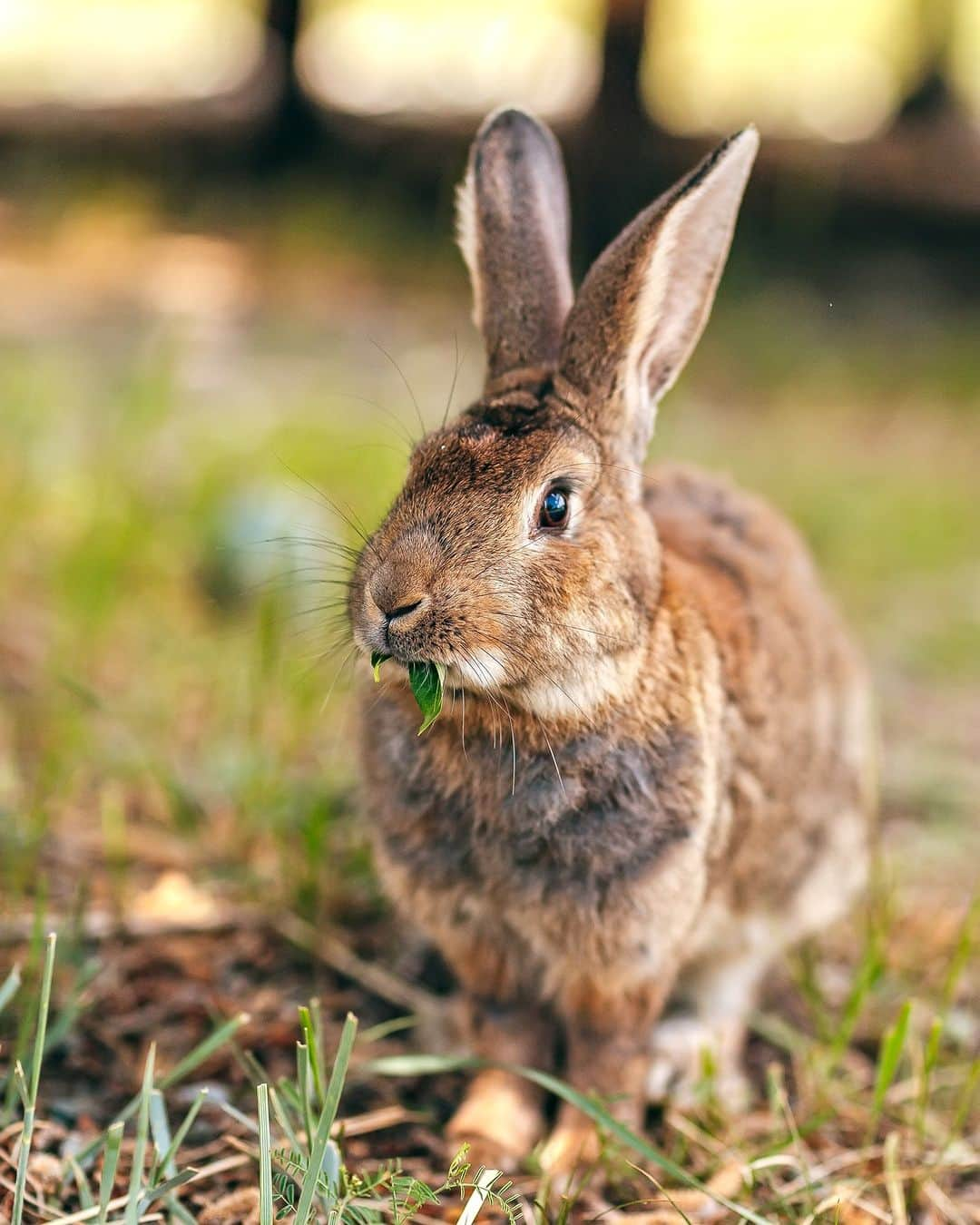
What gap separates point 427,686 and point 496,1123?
2.98 feet

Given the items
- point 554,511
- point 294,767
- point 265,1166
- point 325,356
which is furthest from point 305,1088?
point 325,356

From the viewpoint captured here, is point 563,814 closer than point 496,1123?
Yes

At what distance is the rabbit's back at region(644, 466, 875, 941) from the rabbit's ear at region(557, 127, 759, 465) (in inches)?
11.5

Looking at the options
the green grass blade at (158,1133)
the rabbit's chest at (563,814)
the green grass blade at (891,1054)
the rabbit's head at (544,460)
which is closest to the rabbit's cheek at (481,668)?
the rabbit's head at (544,460)

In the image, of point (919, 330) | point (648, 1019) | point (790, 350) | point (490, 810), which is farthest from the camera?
point (919, 330)

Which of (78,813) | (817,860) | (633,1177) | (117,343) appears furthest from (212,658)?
(117,343)

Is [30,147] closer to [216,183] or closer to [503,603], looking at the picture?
[216,183]

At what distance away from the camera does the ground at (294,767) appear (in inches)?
102

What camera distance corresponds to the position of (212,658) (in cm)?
413

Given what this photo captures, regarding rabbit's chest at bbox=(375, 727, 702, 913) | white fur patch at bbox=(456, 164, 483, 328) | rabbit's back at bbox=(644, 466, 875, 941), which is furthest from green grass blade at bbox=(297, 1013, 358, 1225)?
white fur patch at bbox=(456, 164, 483, 328)

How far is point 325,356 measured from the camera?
7344mm

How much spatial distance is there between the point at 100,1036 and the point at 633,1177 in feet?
3.31

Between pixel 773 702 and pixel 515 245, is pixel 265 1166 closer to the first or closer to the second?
pixel 773 702

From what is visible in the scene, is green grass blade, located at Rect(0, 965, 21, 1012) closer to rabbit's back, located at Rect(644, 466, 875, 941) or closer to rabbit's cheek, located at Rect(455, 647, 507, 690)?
rabbit's cheek, located at Rect(455, 647, 507, 690)
